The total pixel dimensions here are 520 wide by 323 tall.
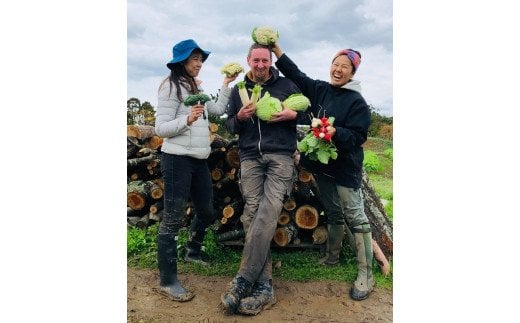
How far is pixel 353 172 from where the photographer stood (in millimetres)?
4004

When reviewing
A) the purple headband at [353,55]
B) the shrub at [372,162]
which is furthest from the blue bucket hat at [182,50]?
the shrub at [372,162]

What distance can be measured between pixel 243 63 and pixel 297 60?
51 cm

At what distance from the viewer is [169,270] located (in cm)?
Result: 406

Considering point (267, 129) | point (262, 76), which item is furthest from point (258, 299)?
point (262, 76)

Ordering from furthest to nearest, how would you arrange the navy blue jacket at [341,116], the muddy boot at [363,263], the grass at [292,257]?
the grass at [292,257] → the muddy boot at [363,263] → the navy blue jacket at [341,116]

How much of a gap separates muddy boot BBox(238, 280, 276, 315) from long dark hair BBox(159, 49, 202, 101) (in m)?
1.73

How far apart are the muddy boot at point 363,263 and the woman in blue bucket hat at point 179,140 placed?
4.74 feet

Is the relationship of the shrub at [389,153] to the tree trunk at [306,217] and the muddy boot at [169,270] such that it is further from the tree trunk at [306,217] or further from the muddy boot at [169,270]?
the muddy boot at [169,270]

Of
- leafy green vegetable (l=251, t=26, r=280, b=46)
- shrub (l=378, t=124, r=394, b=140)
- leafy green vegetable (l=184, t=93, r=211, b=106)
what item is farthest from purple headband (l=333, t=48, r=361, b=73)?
leafy green vegetable (l=184, t=93, r=211, b=106)

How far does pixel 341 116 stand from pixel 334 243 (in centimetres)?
132

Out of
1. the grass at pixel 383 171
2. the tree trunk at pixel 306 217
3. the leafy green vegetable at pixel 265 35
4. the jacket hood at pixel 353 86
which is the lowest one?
the tree trunk at pixel 306 217

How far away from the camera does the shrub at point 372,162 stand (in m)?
4.62

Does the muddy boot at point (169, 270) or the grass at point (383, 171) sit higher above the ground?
the grass at point (383, 171)

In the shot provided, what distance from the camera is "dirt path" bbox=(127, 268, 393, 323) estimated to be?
3877 mm
